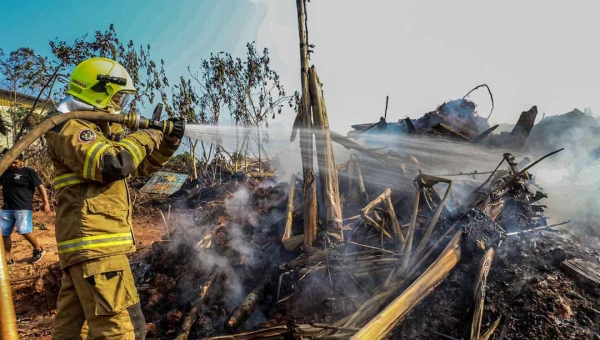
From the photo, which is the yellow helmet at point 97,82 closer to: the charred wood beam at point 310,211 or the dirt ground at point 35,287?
the charred wood beam at point 310,211

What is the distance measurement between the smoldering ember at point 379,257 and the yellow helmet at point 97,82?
14.7 inches

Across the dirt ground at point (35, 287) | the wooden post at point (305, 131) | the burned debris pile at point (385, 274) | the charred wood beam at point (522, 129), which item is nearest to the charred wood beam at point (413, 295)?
Answer: the burned debris pile at point (385, 274)

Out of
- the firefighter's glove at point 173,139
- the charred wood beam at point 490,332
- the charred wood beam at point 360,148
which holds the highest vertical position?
the firefighter's glove at point 173,139

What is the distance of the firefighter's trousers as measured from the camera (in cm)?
221

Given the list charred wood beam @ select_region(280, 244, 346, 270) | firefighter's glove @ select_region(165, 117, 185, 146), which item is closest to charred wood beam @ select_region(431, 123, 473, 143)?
charred wood beam @ select_region(280, 244, 346, 270)

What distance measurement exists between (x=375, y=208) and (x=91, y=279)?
319 centimetres

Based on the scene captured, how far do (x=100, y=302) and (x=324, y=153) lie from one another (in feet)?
9.88

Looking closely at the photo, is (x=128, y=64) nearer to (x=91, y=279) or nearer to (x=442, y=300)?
(x=91, y=279)

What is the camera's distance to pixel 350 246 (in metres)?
3.84

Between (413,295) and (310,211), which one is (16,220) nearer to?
(310,211)

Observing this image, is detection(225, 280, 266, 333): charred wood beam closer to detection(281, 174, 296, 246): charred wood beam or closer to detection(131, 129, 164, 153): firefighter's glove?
detection(281, 174, 296, 246): charred wood beam

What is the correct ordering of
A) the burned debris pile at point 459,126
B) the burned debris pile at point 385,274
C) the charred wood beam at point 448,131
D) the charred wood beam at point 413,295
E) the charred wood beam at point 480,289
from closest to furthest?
the charred wood beam at point 413,295
the charred wood beam at point 480,289
the burned debris pile at point 385,274
the charred wood beam at point 448,131
the burned debris pile at point 459,126

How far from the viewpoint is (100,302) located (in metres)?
2.18

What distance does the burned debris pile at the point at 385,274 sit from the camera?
2744 millimetres
